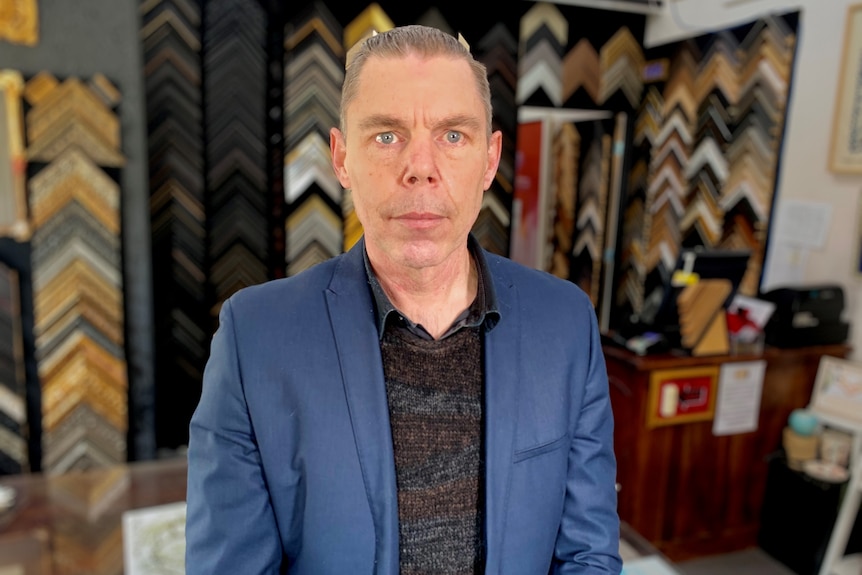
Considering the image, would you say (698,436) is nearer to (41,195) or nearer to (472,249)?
(472,249)

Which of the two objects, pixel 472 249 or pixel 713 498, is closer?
pixel 472 249

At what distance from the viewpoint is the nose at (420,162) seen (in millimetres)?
739

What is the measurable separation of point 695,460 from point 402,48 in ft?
9.16

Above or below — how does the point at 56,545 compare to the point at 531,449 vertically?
below

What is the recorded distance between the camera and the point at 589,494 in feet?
3.26

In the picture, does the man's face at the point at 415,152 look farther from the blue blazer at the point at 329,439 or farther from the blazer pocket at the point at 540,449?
the blazer pocket at the point at 540,449

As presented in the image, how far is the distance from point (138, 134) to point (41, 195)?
1.73 ft

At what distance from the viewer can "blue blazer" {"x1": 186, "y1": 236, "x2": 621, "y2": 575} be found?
0.85 meters

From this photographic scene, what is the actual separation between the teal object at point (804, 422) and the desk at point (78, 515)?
275 cm

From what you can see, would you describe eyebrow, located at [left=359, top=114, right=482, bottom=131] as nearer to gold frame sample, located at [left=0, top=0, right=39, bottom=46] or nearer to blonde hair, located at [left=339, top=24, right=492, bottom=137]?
blonde hair, located at [left=339, top=24, right=492, bottom=137]

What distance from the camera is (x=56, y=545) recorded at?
1527mm

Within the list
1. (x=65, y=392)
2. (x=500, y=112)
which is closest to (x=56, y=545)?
(x=65, y=392)

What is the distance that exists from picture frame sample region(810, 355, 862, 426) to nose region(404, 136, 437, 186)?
2.95 m

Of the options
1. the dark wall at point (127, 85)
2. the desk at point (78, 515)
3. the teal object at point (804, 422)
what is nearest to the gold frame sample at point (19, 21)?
the dark wall at point (127, 85)
